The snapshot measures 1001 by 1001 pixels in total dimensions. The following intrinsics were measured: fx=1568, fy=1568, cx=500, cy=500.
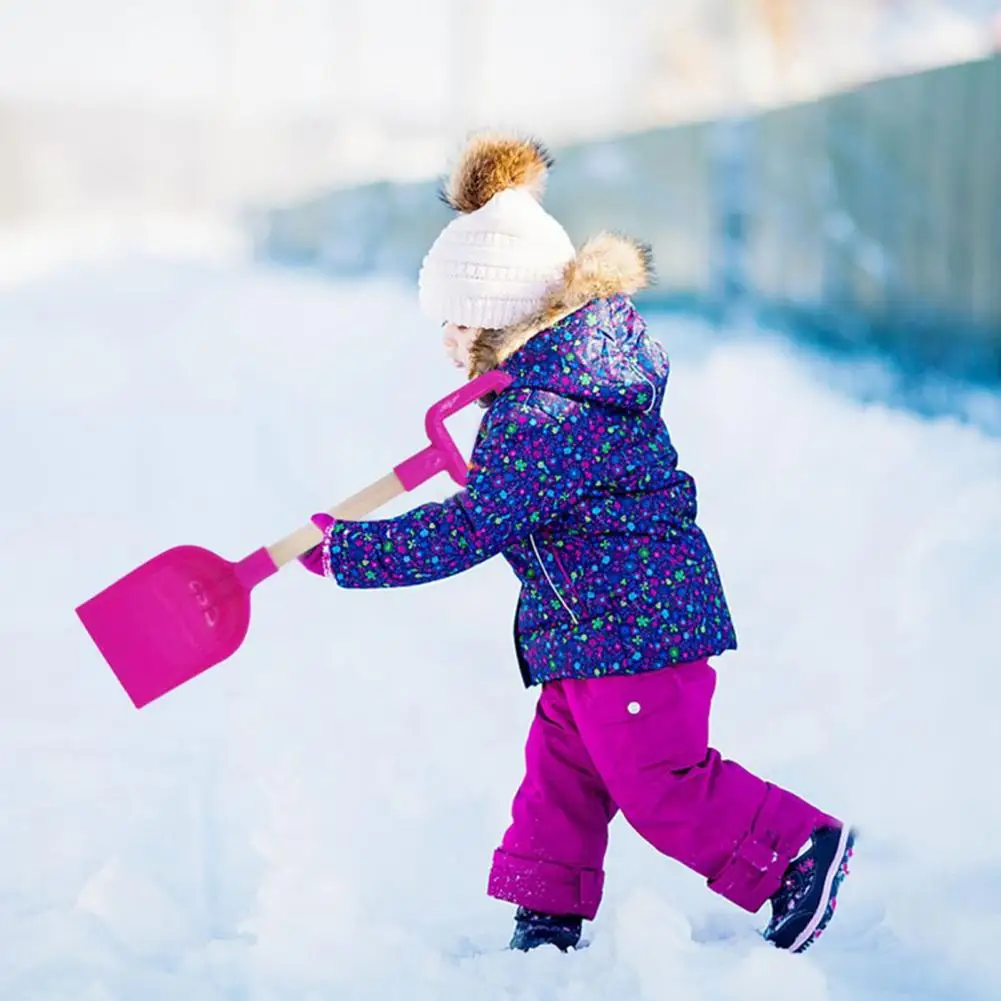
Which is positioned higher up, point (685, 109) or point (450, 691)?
point (685, 109)

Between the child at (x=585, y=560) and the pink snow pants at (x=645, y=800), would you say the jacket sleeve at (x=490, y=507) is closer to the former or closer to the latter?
the child at (x=585, y=560)

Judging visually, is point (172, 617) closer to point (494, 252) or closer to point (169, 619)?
point (169, 619)

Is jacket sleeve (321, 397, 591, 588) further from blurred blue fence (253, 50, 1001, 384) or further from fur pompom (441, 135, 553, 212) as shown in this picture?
blurred blue fence (253, 50, 1001, 384)

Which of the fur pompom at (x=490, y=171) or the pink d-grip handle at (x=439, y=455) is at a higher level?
the fur pompom at (x=490, y=171)

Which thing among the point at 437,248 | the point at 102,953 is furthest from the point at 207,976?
the point at 437,248

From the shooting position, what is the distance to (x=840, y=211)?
19.3 feet

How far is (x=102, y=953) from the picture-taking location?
6.47 ft

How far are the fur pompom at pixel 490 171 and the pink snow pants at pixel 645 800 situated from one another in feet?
Result: 2.06

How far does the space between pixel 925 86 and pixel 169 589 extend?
4.02 m

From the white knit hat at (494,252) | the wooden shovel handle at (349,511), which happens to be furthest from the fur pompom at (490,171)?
the wooden shovel handle at (349,511)

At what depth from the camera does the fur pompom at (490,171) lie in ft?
6.51

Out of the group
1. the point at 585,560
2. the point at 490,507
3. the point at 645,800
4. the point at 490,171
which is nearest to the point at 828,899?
the point at 645,800

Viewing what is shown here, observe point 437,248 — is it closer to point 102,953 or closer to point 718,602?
point 718,602

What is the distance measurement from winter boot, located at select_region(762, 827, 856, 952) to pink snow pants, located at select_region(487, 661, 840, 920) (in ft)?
0.06
